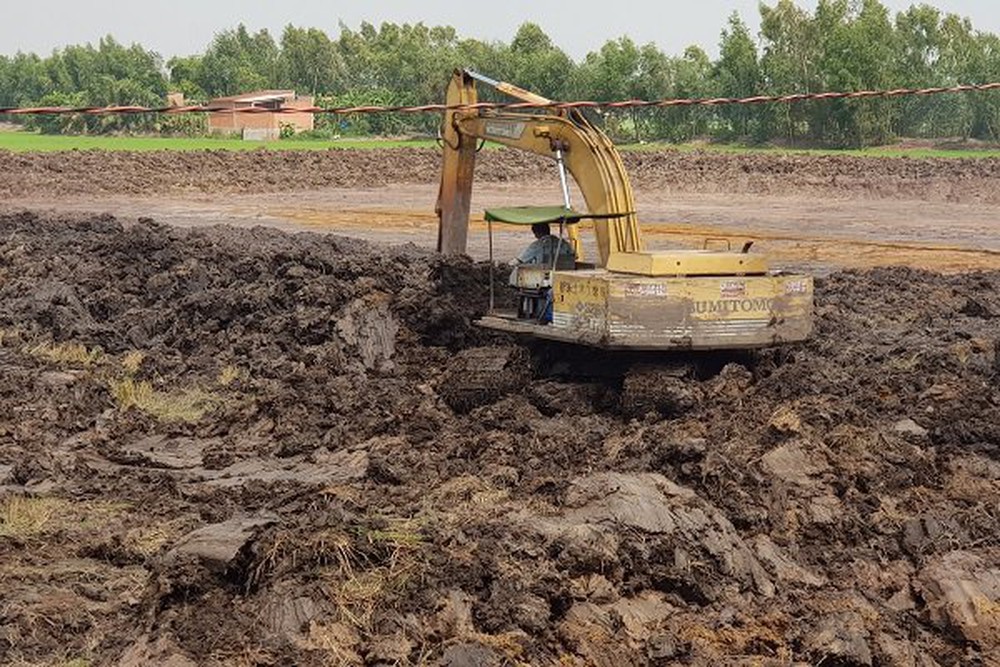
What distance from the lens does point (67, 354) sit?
16.7m

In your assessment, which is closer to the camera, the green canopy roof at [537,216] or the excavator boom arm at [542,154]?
the green canopy roof at [537,216]

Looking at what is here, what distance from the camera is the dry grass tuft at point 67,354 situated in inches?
Result: 648

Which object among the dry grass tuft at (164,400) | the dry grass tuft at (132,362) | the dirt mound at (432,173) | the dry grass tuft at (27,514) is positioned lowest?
the dirt mound at (432,173)

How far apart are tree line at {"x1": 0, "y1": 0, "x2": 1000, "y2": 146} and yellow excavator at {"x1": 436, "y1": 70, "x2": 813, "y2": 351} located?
155 ft

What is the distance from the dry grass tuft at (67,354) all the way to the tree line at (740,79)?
44.9m

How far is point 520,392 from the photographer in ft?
45.5

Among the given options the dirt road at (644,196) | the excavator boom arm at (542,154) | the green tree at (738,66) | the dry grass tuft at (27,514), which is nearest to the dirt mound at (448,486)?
the dry grass tuft at (27,514)

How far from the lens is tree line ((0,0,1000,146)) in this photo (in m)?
70.4

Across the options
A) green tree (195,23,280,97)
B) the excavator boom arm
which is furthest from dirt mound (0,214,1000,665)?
green tree (195,23,280,97)

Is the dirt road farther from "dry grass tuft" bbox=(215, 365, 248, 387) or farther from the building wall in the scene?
the building wall

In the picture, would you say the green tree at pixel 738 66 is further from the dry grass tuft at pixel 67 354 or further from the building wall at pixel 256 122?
the dry grass tuft at pixel 67 354

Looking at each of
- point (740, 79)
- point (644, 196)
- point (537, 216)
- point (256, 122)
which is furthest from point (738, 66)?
point (537, 216)

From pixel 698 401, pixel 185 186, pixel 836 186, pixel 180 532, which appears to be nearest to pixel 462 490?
pixel 180 532

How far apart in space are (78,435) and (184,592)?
629 centimetres
